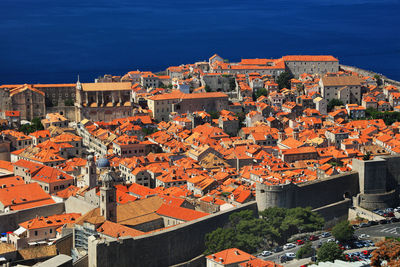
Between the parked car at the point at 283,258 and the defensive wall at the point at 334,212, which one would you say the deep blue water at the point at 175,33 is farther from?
the parked car at the point at 283,258

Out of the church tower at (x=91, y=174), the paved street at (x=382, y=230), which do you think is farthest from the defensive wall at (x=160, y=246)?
the church tower at (x=91, y=174)

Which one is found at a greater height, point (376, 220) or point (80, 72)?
point (80, 72)

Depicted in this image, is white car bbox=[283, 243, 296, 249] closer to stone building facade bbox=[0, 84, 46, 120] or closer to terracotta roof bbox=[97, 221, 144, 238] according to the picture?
terracotta roof bbox=[97, 221, 144, 238]

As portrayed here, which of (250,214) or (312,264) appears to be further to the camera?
(250,214)

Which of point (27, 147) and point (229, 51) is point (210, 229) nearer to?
point (27, 147)

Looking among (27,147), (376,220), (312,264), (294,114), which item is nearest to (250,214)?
(312,264)

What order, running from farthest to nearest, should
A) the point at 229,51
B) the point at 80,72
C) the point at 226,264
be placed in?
the point at 229,51
the point at 80,72
the point at 226,264

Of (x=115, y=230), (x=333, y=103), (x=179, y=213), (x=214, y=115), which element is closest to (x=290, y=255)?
(x=179, y=213)
